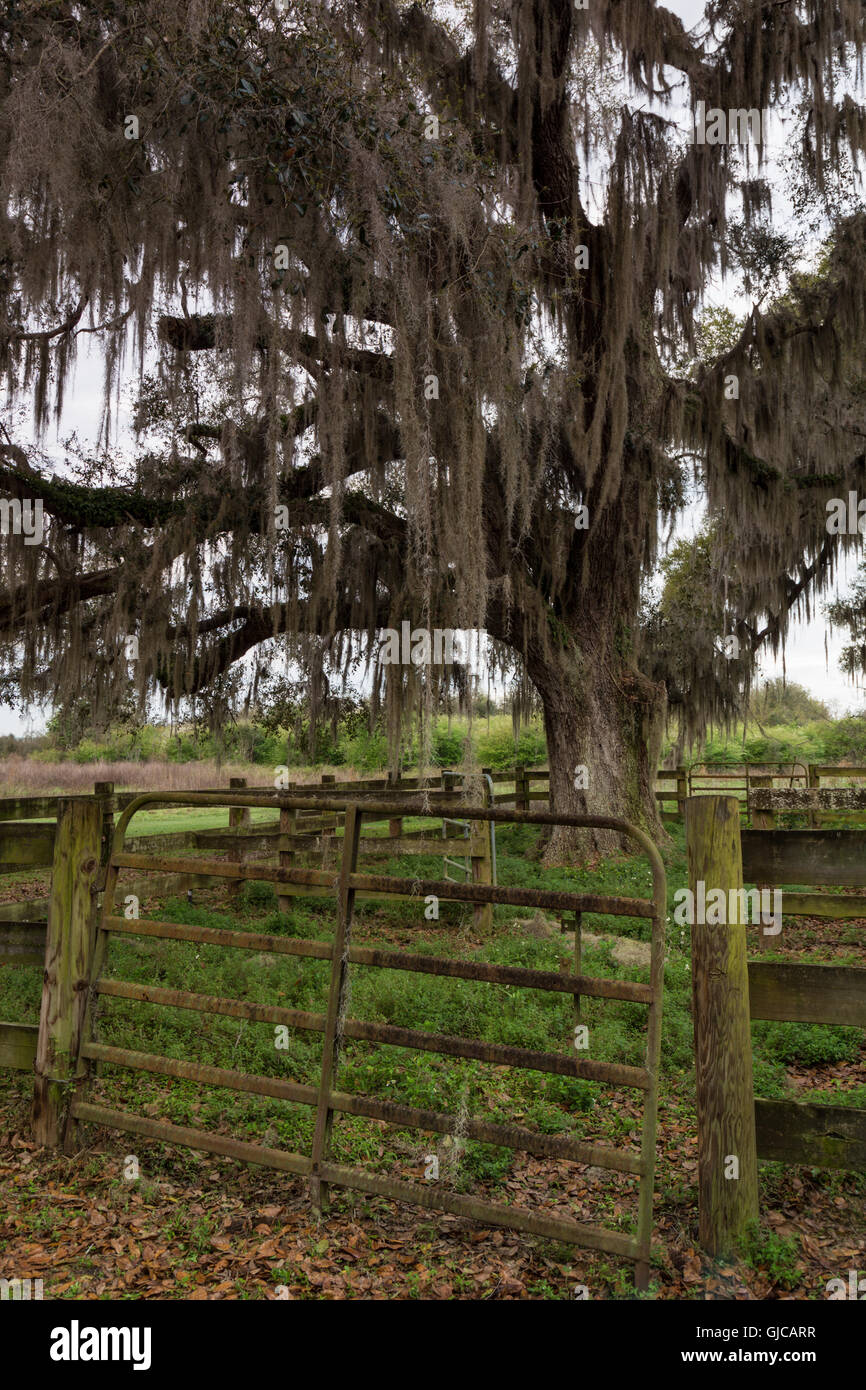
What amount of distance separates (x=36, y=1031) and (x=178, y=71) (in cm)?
559

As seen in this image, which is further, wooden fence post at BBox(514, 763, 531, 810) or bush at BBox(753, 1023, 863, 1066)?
wooden fence post at BBox(514, 763, 531, 810)

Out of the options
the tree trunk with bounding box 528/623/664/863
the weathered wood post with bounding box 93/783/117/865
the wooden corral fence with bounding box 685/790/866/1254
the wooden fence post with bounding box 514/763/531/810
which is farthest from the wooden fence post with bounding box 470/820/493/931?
the wooden fence post with bounding box 514/763/531/810

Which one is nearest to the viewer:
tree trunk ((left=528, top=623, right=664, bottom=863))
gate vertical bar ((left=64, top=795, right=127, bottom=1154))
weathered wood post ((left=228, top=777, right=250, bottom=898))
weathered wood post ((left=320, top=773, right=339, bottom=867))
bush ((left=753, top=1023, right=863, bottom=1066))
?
gate vertical bar ((left=64, top=795, right=127, bottom=1154))

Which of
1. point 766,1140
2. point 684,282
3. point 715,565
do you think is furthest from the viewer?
point 715,565

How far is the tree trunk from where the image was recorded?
10336 millimetres

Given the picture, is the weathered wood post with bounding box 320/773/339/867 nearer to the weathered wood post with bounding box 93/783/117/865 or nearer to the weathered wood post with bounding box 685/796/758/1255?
the weathered wood post with bounding box 93/783/117/865

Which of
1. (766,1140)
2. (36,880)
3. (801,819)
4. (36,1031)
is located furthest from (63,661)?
(801,819)

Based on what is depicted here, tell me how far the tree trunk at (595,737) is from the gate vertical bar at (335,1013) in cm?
709

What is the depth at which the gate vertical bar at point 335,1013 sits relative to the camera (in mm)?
3074

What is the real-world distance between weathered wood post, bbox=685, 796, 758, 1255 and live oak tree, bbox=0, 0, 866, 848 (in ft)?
13.3

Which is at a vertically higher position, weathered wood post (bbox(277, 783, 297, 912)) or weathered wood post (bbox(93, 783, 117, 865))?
weathered wood post (bbox(93, 783, 117, 865))

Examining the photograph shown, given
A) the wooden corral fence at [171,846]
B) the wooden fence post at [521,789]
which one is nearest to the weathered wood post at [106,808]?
the wooden corral fence at [171,846]

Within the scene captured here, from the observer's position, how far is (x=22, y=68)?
5.33 meters
